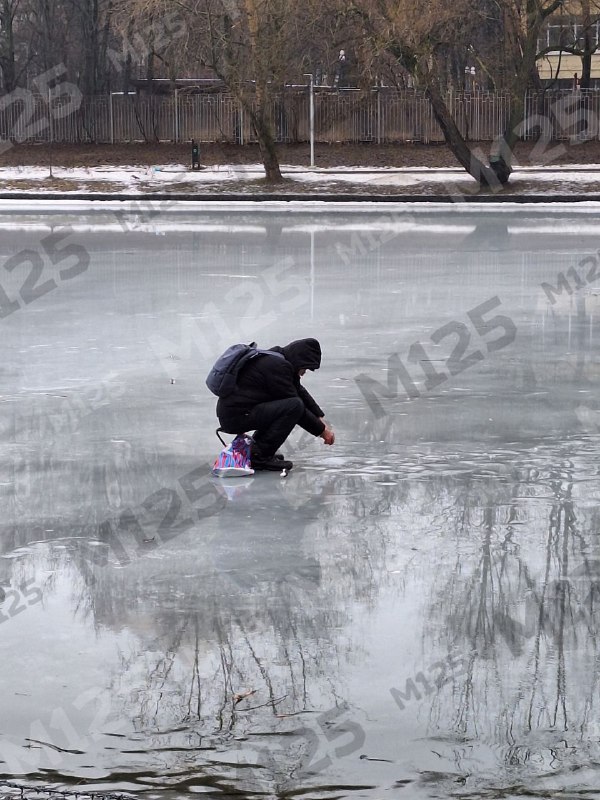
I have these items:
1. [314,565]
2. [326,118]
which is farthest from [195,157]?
[314,565]

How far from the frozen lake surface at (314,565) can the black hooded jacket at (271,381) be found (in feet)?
1.29

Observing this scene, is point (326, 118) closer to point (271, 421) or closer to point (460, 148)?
point (460, 148)

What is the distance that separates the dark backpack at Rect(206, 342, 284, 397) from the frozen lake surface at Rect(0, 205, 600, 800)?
0.53 meters

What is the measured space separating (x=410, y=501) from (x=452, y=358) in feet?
15.4

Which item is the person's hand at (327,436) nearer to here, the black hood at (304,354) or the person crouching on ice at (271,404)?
the person crouching on ice at (271,404)

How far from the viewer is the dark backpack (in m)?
7.89

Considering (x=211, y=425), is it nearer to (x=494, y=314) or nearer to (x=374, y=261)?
(x=494, y=314)

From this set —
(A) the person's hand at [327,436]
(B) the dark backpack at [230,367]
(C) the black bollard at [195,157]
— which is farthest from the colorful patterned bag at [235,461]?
(C) the black bollard at [195,157]

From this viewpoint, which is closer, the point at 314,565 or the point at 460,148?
the point at 314,565

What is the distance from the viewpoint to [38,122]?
4900cm

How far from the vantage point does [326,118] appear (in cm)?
4622

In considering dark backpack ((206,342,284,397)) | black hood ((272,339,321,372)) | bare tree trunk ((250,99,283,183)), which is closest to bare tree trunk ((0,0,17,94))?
bare tree trunk ((250,99,283,183))

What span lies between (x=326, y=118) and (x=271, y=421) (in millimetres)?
39592

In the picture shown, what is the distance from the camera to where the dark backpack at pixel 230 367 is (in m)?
7.89
